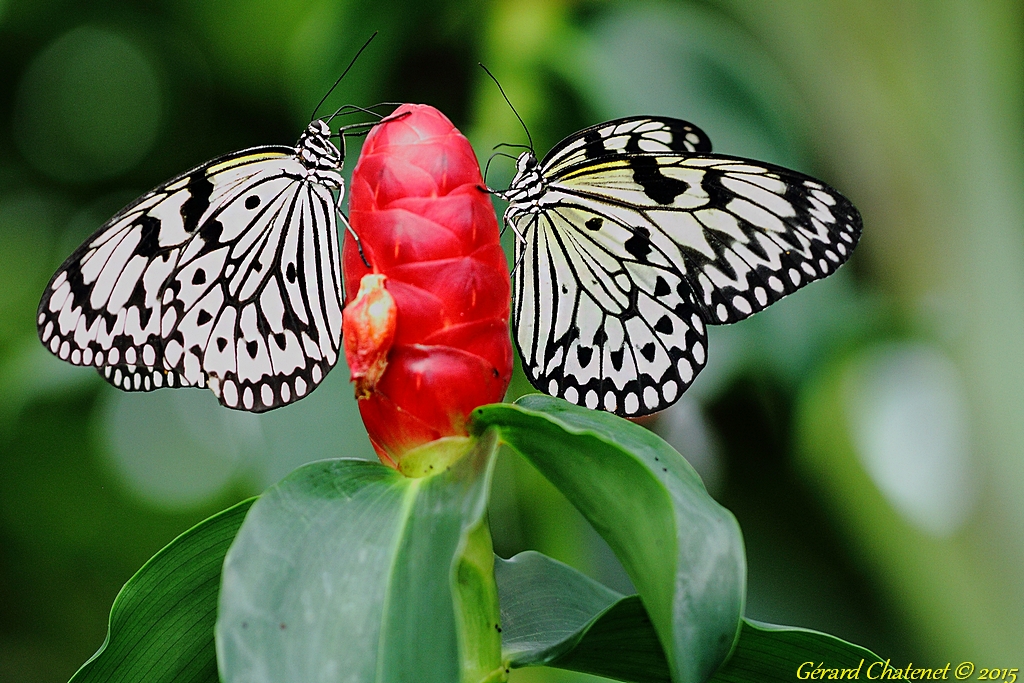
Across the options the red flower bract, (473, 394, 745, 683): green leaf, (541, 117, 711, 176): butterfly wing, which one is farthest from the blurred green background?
(473, 394, 745, 683): green leaf

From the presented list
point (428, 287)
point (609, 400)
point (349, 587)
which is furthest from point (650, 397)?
point (349, 587)

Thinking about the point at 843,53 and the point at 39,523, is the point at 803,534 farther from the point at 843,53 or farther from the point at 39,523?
the point at 39,523

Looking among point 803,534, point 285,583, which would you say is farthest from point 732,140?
point 285,583

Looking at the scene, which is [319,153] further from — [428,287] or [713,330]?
[713,330]

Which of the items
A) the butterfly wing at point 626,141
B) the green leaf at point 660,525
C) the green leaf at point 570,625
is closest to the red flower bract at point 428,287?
the green leaf at point 660,525

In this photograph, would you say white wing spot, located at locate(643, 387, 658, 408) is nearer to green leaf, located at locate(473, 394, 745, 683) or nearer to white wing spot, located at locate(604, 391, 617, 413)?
white wing spot, located at locate(604, 391, 617, 413)

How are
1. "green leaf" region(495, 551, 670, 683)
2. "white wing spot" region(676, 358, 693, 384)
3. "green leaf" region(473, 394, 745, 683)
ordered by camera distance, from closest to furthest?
1. "green leaf" region(473, 394, 745, 683)
2. "green leaf" region(495, 551, 670, 683)
3. "white wing spot" region(676, 358, 693, 384)
